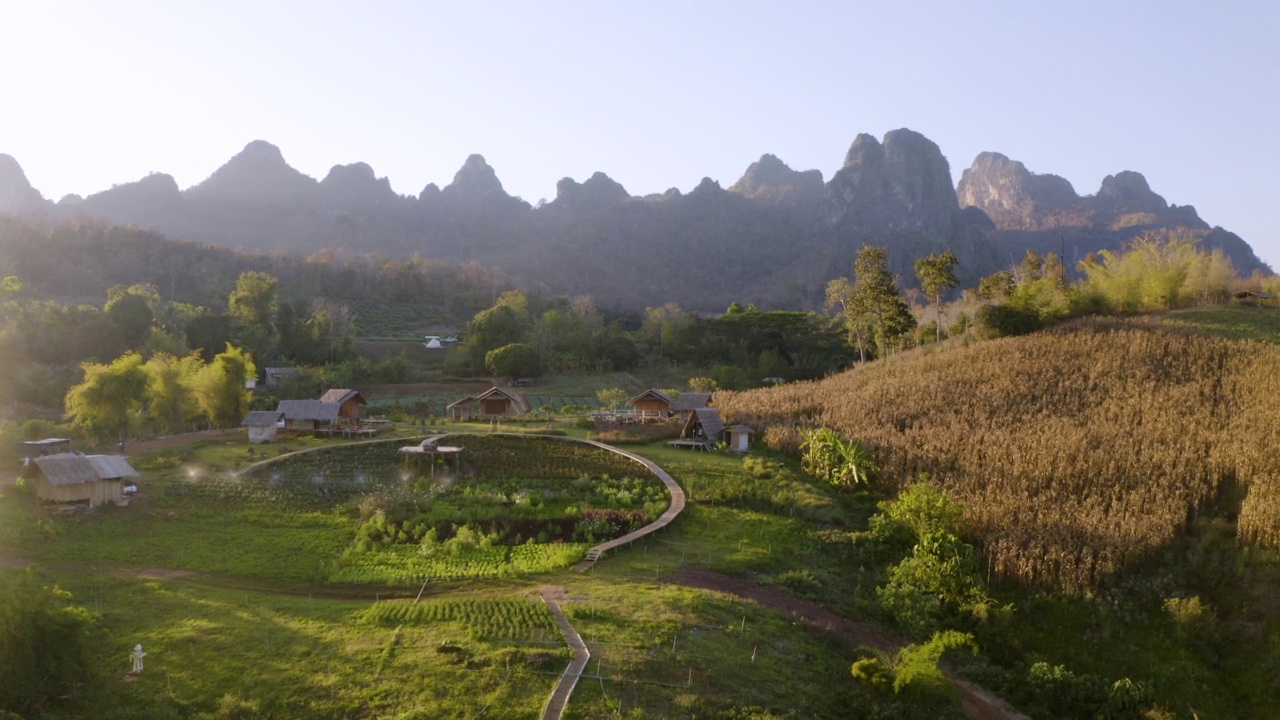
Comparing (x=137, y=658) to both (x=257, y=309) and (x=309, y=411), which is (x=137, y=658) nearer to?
(x=309, y=411)

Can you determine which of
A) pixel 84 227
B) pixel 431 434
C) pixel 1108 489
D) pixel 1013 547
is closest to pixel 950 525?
pixel 1013 547

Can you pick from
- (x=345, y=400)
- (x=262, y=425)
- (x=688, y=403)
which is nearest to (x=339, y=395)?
(x=345, y=400)

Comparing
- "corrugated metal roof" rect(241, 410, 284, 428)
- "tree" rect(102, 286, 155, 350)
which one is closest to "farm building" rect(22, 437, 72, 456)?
"corrugated metal roof" rect(241, 410, 284, 428)

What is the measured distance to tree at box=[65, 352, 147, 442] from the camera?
93.0 ft

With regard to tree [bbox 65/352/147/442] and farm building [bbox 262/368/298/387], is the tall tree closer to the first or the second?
farm building [bbox 262/368/298/387]

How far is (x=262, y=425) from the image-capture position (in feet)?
99.7

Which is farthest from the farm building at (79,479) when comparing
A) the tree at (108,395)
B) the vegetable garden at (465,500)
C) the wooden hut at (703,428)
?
the wooden hut at (703,428)

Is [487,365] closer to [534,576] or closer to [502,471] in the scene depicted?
[502,471]

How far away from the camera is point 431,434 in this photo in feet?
102

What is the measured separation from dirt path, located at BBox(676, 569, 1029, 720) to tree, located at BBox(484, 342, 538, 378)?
34.6 metres

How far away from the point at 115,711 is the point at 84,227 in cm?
8213

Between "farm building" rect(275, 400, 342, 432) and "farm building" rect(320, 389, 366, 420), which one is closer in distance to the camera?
"farm building" rect(275, 400, 342, 432)

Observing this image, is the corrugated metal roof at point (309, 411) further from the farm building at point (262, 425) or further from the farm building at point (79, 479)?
the farm building at point (79, 479)

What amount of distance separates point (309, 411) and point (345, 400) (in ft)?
6.70
